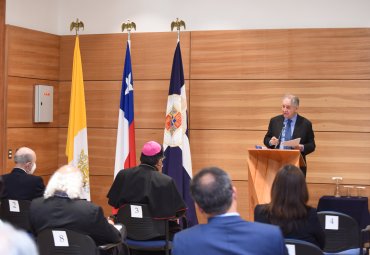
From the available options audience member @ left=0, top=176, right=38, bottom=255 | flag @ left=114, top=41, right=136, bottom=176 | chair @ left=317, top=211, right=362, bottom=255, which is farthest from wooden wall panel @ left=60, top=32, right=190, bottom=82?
audience member @ left=0, top=176, right=38, bottom=255

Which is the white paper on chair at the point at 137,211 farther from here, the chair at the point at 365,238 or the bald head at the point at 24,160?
the chair at the point at 365,238

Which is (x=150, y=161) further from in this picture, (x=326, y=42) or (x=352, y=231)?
(x=326, y=42)

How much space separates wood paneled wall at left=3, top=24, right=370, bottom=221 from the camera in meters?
7.43

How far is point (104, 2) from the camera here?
27.6 feet

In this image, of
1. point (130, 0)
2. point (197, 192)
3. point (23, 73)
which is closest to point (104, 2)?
point (130, 0)

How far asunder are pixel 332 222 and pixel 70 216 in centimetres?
206

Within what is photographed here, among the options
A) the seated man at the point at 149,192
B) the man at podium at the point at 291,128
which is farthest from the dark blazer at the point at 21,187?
the man at podium at the point at 291,128

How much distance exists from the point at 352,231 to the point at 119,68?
4.63 meters

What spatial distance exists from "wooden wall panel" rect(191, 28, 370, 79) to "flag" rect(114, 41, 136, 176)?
897mm

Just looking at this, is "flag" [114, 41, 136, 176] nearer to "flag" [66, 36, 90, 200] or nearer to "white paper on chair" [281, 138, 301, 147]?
"flag" [66, 36, 90, 200]

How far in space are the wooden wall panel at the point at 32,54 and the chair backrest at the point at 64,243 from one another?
12.8 ft

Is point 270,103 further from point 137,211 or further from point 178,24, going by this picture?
point 137,211

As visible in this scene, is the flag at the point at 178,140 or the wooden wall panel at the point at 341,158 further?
the flag at the point at 178,140

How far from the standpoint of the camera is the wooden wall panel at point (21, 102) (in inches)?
293
